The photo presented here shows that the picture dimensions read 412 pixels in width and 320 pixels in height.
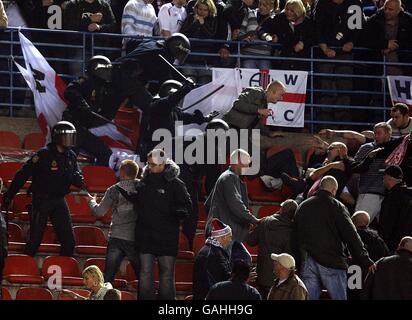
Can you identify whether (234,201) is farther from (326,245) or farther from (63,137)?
(63,137)

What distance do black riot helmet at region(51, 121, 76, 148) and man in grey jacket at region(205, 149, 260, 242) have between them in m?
1.78

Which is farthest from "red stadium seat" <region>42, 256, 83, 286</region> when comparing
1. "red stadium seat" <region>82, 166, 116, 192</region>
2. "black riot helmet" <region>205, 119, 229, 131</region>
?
"black riot helmet" <region>205, 119, 229, 131</region>

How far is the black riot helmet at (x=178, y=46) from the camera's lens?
23750 millimetres

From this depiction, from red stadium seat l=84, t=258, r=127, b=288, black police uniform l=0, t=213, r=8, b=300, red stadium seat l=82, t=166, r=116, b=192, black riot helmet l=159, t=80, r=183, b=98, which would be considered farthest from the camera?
red stadium seat l=82, t=166, r=116, b=192

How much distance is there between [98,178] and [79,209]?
60 cm

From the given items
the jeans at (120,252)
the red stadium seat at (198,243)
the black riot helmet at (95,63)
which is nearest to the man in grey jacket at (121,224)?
the jeans at (120,252)

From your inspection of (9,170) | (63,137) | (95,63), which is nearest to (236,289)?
(63,137)

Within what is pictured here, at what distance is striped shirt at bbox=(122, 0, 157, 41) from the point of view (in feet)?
82.5

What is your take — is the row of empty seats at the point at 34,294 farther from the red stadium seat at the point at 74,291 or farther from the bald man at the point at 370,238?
the bald man at the point at 370,238

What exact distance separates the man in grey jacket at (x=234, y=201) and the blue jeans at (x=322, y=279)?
0.86m

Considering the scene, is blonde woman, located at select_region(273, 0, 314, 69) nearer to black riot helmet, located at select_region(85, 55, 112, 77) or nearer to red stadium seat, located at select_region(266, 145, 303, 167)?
red stadium seat, located at select_region(266, 145, 303, 167)
